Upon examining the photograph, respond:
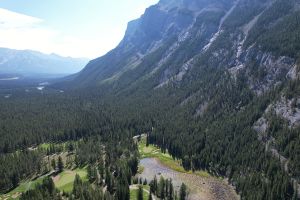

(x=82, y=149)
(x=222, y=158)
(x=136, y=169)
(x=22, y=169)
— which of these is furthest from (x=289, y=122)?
(x=22, y=169)

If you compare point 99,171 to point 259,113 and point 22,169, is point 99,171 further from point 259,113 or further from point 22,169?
point 259,113

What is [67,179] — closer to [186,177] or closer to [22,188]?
[22,188]

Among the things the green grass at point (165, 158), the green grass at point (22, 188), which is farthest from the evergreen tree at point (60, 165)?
the green grass at point (165, 158)

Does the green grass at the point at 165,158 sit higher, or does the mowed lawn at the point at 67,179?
the green grass at the point at 165,158

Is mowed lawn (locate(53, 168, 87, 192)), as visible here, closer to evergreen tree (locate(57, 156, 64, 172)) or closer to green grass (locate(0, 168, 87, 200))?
green grass (locate(0, 168, 87, 200))

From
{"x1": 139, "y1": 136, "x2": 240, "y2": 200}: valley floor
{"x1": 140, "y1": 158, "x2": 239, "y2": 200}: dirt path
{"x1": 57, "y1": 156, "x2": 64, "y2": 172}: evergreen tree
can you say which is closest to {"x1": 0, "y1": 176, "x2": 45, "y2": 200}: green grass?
{"x1": 57, "y1": 156, "x2": 64, "y2": 172}: evergreen tree

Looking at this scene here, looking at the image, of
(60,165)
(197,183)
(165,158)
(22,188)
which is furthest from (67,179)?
(197,183)

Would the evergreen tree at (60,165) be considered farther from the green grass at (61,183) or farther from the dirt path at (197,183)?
the dirt path at (197,183)
